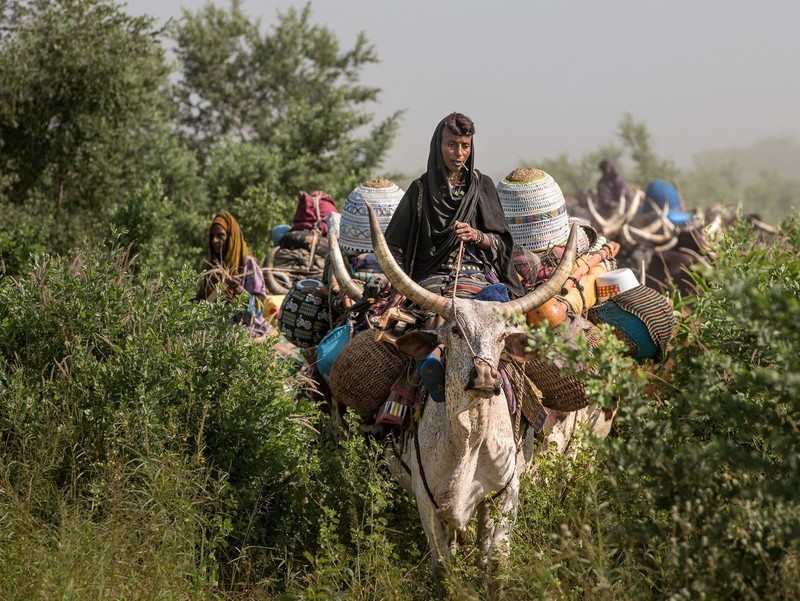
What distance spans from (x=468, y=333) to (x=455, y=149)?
1.57 metres

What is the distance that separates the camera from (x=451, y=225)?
6793 mm

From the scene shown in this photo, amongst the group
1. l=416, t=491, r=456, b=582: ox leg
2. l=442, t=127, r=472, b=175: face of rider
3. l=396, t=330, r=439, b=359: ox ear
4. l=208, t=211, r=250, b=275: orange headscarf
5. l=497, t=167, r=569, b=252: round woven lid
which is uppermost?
l=442, t=127, r=472, b=175: face of rider

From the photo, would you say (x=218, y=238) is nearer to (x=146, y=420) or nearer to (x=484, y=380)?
(x=146, y=420)

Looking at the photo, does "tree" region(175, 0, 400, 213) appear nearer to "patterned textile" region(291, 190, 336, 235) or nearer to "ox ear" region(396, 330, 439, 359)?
"patterned textile" region(291, 190, 336, 235)

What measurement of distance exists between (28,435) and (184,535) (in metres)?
1.16

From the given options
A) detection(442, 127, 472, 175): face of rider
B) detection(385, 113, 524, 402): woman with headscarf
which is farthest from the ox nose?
detection(442, 127, 472, 175): face of rider

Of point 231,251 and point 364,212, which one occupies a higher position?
point 364,212

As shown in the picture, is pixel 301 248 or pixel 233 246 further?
pixel 301 248

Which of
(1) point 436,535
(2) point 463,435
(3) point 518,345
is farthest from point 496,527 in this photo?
(3) point 518,345

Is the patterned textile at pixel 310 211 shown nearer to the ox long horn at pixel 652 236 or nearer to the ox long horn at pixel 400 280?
the ox long horn at pixel 400 280

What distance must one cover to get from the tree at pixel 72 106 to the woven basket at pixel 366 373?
24.4 ft

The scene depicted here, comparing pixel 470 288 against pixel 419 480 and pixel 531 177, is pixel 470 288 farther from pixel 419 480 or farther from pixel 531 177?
pixel 531 177

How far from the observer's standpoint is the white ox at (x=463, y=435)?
5.58 m

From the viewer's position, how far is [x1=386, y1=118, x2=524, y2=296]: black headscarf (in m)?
6.80
